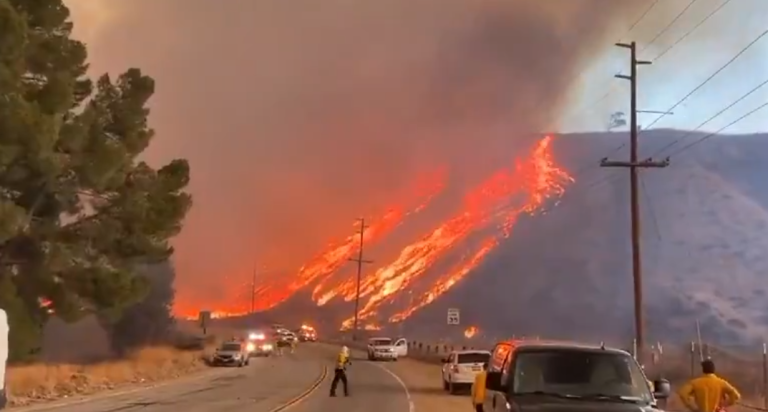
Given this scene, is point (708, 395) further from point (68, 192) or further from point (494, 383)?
point (68, 192)

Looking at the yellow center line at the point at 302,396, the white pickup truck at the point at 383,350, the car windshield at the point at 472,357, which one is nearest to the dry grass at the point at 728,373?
the car windshield at the point at 472,357

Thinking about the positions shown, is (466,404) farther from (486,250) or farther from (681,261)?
(486,250)

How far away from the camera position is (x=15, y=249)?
40.8 m

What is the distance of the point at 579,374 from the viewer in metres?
11.4

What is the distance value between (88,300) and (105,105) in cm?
918

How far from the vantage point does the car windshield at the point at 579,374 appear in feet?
36.3

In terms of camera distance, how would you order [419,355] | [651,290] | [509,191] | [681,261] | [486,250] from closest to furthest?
[419,355], [651,290], [681,261], [486,250], [509,191]

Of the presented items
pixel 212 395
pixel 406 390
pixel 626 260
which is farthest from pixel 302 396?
pixel 626 260

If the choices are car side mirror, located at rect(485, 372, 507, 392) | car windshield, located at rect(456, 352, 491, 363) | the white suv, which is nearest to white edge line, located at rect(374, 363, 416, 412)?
the white suv

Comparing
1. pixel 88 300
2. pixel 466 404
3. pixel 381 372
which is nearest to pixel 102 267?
pixel 88 300

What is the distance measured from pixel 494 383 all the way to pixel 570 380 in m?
0.92

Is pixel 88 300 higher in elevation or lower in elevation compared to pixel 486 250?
lower

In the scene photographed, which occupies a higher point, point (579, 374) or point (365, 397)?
point (579, 374)

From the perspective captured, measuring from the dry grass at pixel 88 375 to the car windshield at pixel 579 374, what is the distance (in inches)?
852
